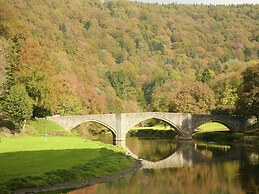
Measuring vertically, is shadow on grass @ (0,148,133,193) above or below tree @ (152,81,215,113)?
below

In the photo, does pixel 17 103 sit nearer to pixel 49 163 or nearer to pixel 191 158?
pixel 49 163

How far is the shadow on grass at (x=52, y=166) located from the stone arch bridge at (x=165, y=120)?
3418cm

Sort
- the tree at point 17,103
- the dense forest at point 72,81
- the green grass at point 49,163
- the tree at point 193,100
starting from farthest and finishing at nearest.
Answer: the tree at point 193,100, the dense forest at point 72,81, the tree at point 17,103, the green grass at point 49,163

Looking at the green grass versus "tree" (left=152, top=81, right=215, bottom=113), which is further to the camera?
"tree" (left=152, top=81, right=215, bottom=113)

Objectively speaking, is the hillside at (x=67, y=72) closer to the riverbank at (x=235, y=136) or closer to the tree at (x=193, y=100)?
the tree at (x=193, y=100)

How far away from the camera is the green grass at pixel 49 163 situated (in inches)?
1167

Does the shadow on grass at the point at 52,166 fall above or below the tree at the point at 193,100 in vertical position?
below

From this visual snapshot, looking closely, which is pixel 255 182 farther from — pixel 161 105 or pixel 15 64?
pixel 161 105

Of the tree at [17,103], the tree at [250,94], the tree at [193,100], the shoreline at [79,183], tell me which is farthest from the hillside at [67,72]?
the tree at [250,94]

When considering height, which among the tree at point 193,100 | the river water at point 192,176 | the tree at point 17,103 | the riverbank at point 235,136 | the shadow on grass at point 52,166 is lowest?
the river water at point 192,176

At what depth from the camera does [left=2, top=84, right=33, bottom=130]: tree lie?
55125mm

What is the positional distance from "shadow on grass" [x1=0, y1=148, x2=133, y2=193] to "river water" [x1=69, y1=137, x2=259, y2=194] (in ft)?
6.06

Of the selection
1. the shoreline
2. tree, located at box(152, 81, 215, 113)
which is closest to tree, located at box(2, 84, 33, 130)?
the shoreline

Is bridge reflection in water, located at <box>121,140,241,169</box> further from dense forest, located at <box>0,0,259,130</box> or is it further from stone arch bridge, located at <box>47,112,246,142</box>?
stone arch bridge, located at <box>47,112,246,142</box>
